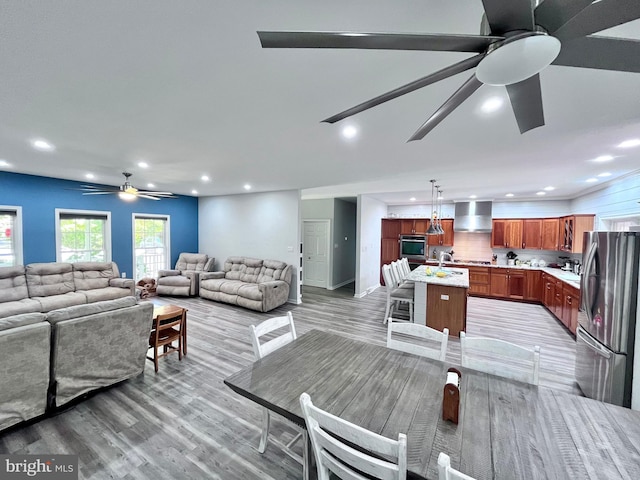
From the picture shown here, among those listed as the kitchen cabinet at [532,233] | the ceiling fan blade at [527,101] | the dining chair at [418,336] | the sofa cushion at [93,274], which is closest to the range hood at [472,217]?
the kitchen cabinet at [532,233]

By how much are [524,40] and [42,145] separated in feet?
15.1

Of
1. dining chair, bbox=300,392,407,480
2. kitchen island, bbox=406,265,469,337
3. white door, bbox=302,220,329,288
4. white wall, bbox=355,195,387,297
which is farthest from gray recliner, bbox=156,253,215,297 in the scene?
dining chair, bbox=300,392,407,480

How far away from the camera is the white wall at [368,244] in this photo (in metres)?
6.89

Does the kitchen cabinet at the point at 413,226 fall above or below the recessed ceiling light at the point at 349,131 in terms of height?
below

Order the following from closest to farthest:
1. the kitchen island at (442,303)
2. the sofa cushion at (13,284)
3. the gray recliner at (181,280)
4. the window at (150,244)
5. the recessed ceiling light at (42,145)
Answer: the recessed ceiling light at (42,145)
the kitchen island at (442,303)
the sofa cushion at (13,284)
the gray recliner at (181,280)
the window at (150,244)

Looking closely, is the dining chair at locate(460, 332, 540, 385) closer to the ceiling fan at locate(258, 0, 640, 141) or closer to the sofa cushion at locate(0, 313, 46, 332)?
the ceiling fan at locate(258, 0, 640, 141)

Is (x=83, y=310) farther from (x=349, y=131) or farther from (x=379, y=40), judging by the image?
(x=379, y=40)

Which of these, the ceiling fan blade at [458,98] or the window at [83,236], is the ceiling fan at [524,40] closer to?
the ceiling fan blade at [458,98]

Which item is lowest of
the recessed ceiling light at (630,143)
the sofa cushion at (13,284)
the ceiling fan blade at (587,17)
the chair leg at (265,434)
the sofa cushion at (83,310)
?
the chair leg at (265,434)

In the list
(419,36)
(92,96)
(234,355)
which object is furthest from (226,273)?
(419,36)

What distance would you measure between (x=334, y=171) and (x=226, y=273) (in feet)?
13.7

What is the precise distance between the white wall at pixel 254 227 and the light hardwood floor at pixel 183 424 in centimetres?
251

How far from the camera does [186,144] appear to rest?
9.91ft

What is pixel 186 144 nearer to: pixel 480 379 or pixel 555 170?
pixel 480 379
